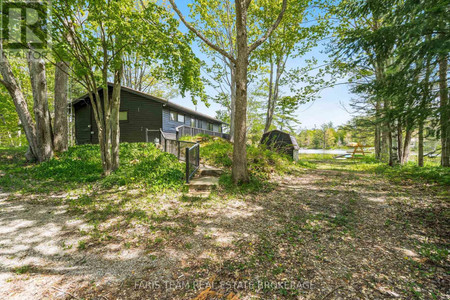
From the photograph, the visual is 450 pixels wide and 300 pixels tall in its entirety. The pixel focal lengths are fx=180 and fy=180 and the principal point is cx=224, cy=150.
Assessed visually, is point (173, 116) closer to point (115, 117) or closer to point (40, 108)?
point (40, 108)

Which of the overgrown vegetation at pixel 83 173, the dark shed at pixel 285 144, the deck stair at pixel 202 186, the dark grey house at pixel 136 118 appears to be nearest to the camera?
the deck stair at pixel 202 186

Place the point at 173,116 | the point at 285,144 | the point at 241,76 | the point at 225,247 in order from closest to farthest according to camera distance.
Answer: the point at 225,247
the point at 241,76
the point at 285,144
the point at 173,116

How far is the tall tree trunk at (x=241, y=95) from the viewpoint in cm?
557

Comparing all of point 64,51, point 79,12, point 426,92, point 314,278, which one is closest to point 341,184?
point 426,92

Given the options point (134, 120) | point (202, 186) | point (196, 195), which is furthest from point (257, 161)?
point (134, 120)

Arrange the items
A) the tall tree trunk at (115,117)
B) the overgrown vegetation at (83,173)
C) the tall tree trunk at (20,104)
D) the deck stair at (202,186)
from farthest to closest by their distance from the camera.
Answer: the tall tree trunk at (20,104) → the tall tree trunk at (115,117) → the overgrown vegetation at (83,173) → the deck stair at (202,186)

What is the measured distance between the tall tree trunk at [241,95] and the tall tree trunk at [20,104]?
888 cm

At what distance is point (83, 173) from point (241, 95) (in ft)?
21.7

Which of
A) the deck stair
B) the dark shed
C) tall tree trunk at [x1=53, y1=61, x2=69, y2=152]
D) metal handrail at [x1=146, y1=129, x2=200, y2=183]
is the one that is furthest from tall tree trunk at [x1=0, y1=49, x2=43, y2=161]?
the dark shed

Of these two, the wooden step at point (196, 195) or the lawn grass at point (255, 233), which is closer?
the lawn grass at point (255, 233)

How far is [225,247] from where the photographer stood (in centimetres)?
293

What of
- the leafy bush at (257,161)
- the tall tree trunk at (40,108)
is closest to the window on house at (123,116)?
the tall tree trunk at (40,108)

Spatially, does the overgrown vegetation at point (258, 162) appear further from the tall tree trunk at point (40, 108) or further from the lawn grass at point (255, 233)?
the tall tree trunk at point (40, 108)

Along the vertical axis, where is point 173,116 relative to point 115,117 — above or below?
above
